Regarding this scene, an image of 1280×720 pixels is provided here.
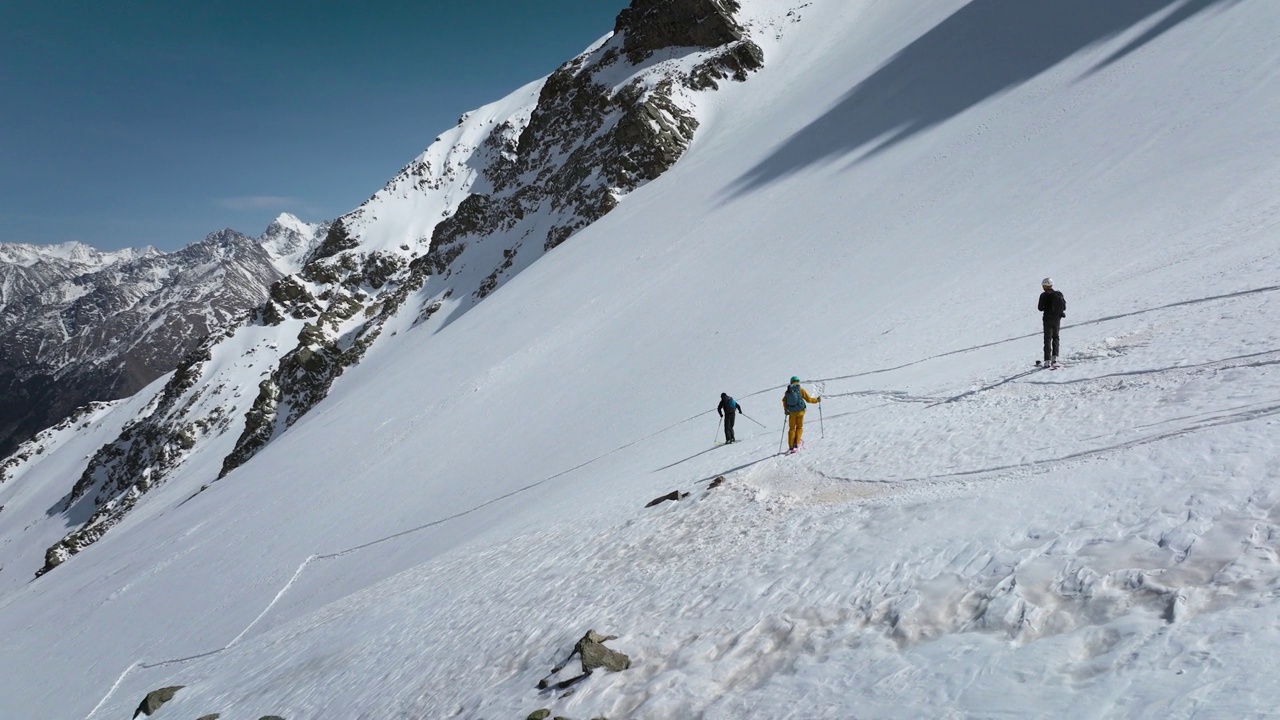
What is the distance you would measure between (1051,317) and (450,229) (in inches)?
3764

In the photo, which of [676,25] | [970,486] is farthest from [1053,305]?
[676,25]

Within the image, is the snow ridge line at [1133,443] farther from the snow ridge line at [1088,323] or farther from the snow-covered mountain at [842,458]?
the snow ridge line at [1088,323]

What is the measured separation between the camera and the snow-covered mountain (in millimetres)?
5555

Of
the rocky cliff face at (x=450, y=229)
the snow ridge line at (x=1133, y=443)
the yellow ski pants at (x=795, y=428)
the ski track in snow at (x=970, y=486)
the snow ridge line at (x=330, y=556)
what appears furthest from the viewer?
the rocky cliff face at (x=450, y=229)

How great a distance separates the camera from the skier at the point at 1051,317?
1088cm

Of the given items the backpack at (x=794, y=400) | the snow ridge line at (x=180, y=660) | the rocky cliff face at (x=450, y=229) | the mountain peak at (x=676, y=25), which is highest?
the mountain peak at (x=676, y=25)

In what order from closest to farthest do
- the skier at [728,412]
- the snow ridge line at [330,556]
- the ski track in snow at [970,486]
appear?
the ski track in snow at [970,486] < the skier at [728,412] < the snow ridge line at [330,556]

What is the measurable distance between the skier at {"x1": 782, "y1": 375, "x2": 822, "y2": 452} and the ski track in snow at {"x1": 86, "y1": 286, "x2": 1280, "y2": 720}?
504 mm

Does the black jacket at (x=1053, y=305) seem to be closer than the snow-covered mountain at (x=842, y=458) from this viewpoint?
No

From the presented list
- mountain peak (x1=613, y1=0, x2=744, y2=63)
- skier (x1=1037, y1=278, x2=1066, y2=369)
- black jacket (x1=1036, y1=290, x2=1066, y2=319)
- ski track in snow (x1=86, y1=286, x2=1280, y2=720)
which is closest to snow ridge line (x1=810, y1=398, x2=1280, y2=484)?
ski track in snow (x1=86, y1=286, x2=1280, y2=720)

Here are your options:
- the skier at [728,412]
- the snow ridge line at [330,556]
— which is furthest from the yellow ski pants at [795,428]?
the snow ridge line at [330,556]

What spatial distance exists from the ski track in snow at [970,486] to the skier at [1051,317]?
340 millimetres

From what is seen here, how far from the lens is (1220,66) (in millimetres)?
22422

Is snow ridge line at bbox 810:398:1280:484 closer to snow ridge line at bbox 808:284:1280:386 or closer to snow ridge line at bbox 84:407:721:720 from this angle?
snow ridge line at bbox 808:284:1280:386
